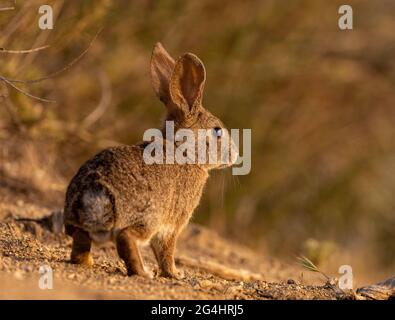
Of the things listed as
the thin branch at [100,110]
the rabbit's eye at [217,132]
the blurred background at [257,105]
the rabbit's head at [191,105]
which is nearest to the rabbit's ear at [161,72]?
the rabbit's head at [191,105]

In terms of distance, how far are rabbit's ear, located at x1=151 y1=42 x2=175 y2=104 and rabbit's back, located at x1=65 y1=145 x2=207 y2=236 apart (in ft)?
2.40

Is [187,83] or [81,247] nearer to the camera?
[81,247]

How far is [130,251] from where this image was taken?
4.96 meters

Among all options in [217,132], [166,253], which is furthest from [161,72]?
[166,253]

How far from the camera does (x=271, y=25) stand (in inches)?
457

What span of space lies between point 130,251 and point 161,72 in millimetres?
1547

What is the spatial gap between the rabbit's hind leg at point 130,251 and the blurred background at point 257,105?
8.69 feet

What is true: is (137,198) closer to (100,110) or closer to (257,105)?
(100,110)

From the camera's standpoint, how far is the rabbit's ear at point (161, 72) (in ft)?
19.6

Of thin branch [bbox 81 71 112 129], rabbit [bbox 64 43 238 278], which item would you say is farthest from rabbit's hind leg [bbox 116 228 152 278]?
thin branch [bbox 81 71 112 129]

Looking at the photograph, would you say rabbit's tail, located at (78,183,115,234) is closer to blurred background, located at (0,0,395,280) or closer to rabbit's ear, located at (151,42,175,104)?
rabbit's ear, located at (151,42,175,104)

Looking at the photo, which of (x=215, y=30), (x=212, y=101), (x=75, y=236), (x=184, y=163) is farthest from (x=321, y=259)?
(x=215, y=30)

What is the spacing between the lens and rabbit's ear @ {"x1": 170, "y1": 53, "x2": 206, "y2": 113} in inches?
223
